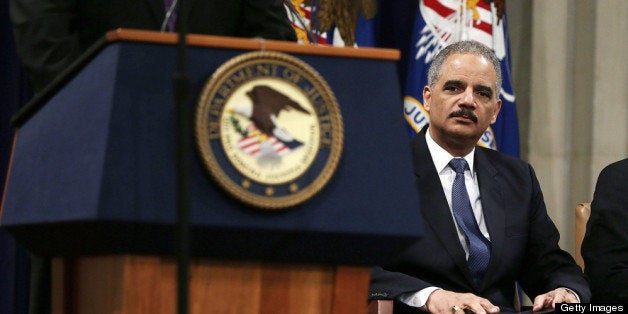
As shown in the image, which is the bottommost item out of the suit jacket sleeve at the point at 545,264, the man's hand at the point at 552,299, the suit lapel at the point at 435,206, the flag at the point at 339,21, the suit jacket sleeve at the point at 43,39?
the man's hand at the point at 552,299

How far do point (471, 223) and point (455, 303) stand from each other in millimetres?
421

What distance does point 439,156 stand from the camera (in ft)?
9.95

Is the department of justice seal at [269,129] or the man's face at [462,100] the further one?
the man's face at [462,100]

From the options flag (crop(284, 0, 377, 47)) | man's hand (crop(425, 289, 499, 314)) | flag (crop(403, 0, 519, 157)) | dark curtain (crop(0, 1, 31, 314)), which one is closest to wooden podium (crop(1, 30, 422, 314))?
man's hand (crop(425, 289, 499, 314))

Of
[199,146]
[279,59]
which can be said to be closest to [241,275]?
[199,146]

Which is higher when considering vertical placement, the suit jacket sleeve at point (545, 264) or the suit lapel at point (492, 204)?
the suit lapel at point (492, 204)

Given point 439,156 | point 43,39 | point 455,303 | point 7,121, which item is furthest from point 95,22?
point 7,121

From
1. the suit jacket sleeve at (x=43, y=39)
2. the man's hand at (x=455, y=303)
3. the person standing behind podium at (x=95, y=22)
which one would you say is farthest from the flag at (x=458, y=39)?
the suit jacket sleeve at (x=43, y=39)

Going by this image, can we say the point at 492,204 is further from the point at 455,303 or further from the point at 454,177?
the point at 455,303

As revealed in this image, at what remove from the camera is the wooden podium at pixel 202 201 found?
133cm

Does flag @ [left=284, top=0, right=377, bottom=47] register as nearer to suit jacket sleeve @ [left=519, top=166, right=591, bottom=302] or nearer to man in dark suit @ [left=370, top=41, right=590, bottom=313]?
man in dark suit @ [left=370, top=41, right=590, bottom=313]

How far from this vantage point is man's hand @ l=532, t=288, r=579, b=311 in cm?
265

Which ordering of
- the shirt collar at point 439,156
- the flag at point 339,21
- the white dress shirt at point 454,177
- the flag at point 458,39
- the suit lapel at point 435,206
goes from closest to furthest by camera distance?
the suit lapel at point 435,206 → the white dress shirt at point 454,177 → the shirt collar at point 439,156 → the flag at point 339,21 → the flag at point 458,39

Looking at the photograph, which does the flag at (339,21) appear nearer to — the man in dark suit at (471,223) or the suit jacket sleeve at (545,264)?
the man in dark suit at (471,223)
